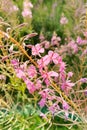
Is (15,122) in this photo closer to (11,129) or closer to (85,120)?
(11,129)

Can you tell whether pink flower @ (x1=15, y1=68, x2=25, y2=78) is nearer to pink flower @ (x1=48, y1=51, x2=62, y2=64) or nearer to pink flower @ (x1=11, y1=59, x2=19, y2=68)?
pink flower @ (x1=11, y1=59, x2=19, y2=68)

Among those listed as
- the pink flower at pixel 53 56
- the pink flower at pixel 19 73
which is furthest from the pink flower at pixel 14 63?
the pink flower at pixel 53 56

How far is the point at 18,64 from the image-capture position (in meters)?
2.54

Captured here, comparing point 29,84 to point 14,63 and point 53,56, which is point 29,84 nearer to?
point 14,63

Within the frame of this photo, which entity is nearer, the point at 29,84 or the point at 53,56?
the point at 53,56

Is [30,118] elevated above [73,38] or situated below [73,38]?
below

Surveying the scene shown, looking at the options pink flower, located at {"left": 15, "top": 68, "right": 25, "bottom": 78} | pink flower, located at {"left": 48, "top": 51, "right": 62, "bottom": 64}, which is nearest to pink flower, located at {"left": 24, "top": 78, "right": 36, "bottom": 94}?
pink flower, located at {"left": 15, "top": 68, "right": 25, "bottom": 78}

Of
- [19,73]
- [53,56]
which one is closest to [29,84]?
[19,73]

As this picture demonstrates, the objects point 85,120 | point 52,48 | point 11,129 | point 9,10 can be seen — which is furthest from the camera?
point 52,48

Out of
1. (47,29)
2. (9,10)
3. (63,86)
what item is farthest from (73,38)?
(63,86)

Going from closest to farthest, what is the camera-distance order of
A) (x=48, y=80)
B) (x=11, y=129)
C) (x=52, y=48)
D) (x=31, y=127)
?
(x=48, y=80), (x=11, y=129), (x=31, y=127), (x=52, y=48)

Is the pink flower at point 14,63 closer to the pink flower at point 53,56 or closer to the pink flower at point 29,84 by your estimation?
the pink flower at point 29,84

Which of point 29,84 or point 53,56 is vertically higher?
point 53,56

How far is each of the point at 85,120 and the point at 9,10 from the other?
114 cm
